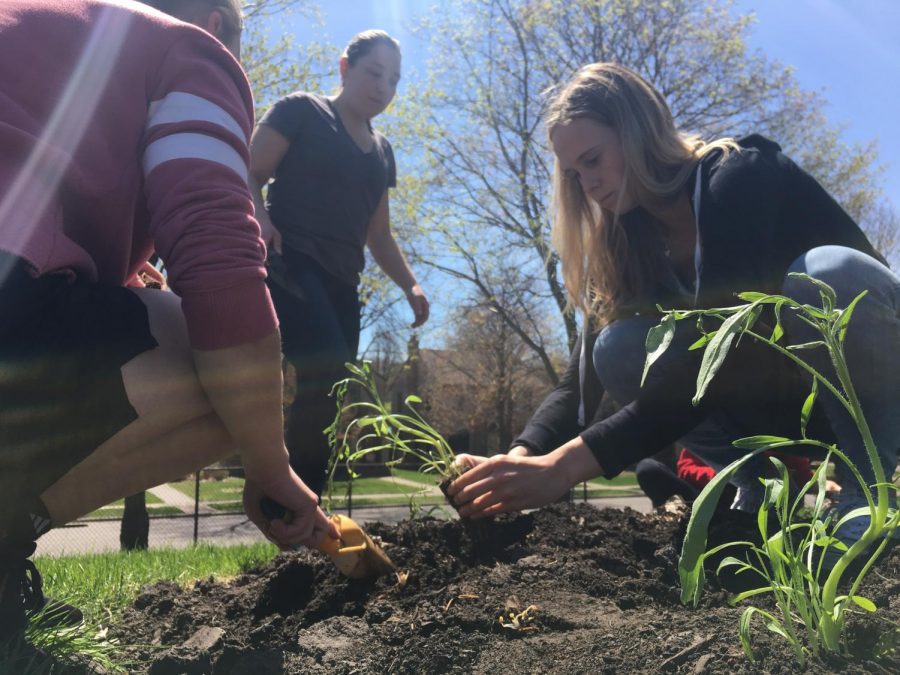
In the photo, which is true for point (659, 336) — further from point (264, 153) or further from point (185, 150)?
point (264, 153)

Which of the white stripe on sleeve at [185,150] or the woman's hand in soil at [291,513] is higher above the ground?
the white stripe on sleeve at [185,150]

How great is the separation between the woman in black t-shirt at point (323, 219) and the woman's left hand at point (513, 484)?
122cm

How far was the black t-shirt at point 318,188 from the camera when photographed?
340 centimetres

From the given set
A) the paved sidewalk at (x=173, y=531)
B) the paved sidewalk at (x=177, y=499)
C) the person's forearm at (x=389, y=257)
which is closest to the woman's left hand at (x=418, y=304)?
the person's forearm at (x=389, y=257)

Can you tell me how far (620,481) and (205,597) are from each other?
82.9 feet

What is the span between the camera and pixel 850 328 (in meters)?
2.07

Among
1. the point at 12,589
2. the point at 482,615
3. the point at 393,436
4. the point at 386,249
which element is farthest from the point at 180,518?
the point at 482,615

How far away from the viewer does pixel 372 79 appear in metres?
3.68

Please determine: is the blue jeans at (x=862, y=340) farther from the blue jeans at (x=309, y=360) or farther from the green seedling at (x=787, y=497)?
the blue jeans at (x=309, y=360)

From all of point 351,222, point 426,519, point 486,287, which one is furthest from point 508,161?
point 426,519

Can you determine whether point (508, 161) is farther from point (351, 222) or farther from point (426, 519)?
point (426, 519)

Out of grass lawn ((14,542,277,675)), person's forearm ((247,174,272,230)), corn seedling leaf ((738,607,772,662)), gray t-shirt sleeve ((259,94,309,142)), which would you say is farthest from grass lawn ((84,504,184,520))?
corn seedling leaf ((738,607,772,662))

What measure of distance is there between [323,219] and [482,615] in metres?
2.25

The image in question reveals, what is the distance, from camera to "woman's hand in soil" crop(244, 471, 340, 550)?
5.52 ft
